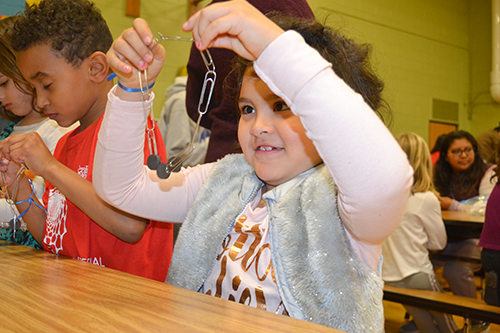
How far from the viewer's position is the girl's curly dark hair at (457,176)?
4312mm

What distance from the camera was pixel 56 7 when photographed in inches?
51.8

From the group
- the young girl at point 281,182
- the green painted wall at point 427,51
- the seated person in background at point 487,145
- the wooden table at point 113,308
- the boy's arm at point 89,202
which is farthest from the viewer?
the green painted wall at point 427,51

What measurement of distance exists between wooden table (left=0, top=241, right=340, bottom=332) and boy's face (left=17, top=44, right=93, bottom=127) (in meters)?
0.58

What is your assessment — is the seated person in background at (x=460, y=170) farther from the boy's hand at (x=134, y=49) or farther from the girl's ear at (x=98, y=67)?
the boy's hand at (x=134, y=49)

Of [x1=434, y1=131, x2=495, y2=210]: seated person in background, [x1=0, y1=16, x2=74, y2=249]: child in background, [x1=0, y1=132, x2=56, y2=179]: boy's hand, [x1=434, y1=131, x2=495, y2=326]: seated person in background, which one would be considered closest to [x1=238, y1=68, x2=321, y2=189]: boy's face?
[x1=0, y1=132, x2=56, y2=179]: boy's hand

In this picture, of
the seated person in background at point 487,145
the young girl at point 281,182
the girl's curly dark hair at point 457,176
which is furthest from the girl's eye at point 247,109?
the seated person in background at point 487,145

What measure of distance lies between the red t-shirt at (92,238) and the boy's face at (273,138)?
0.36 meters

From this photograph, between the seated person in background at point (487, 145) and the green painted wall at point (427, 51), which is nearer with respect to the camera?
the seated person in background at point (487, 145)

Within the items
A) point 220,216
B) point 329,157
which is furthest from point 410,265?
point 329,157

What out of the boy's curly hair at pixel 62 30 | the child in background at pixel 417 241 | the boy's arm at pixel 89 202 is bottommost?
the child in background at pixel 417 241

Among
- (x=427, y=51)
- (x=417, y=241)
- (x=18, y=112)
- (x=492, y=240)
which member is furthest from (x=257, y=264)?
(x=427, y=51)

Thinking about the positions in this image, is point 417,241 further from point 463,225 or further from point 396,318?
point 396,318

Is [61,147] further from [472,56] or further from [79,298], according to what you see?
[472,56]

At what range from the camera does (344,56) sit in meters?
0.99
